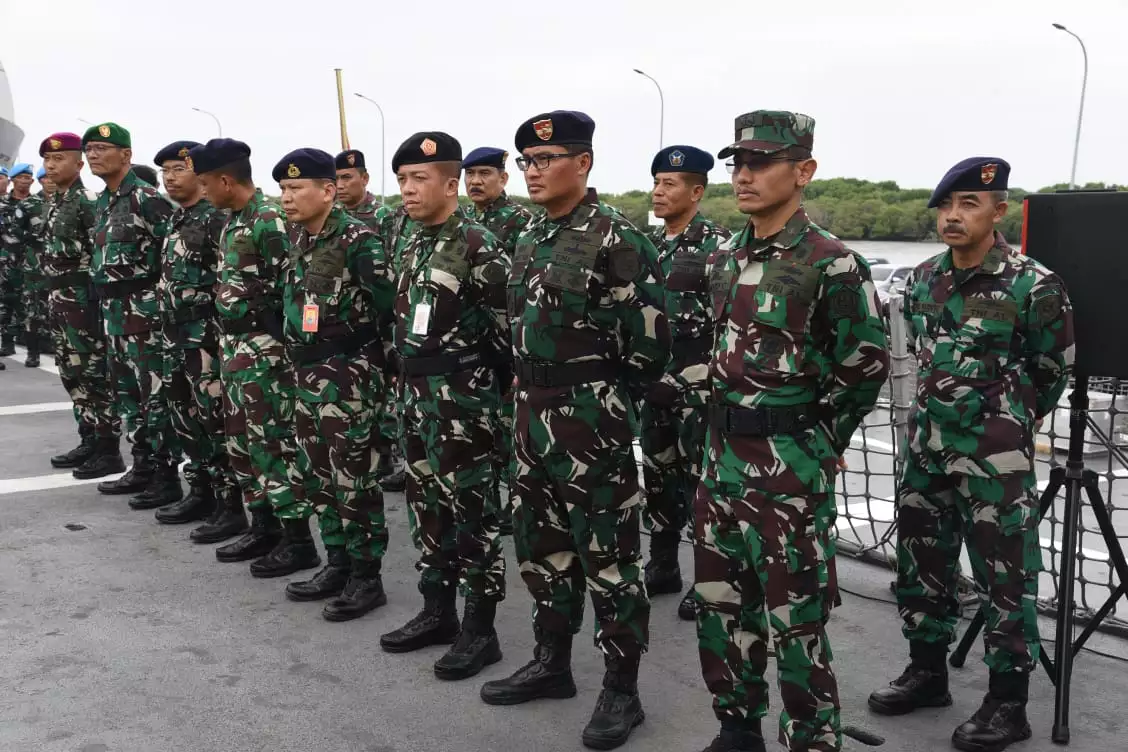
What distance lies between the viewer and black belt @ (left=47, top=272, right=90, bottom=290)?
675 cm

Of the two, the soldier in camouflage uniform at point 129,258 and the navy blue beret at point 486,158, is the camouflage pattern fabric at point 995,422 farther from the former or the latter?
the soldier in camouflage uniform at point 129,258

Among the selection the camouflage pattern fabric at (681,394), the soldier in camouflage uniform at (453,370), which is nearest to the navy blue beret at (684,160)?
the camouflage pattern fabric at (681,394)

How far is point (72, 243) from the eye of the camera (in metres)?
6.68

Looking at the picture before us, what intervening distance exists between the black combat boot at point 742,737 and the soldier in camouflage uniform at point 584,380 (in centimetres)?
41

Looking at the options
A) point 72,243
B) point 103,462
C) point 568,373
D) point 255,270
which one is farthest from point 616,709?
point 72,243

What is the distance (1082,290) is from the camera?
3.40 meters

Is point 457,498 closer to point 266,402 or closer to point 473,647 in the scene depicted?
point 473,647

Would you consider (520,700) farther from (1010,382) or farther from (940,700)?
(1010,382)

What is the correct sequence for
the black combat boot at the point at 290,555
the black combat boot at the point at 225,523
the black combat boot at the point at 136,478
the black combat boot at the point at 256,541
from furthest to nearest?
1. the black combat boot at the point at 136,478
2. the black combat boot at the point at 225,523
3. the black combat boot at the point at 256,541
4. the black combat boot at the point at 290,555

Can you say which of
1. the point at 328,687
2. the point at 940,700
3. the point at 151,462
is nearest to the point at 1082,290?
the point at 940,700

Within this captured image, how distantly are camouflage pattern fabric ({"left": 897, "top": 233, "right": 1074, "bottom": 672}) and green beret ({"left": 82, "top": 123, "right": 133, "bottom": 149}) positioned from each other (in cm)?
488

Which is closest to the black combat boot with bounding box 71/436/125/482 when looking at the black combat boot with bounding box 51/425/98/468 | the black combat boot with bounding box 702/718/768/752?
the black combat boot with bounding box 51/425/98/468

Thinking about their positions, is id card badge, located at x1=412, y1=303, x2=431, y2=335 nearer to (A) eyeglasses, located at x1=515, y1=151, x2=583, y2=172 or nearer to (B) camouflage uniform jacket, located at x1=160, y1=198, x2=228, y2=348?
(A) eyeglasses, located at x1=515, y1=151, x2=583, y2=172

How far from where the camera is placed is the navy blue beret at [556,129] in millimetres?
3271
